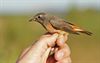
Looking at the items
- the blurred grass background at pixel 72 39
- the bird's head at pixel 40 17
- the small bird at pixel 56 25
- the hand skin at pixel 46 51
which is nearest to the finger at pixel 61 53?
the hand skin at pixel 46 51

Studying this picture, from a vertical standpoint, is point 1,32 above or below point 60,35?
below

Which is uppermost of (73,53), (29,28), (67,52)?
(67,52)

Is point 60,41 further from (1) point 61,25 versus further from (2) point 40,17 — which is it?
(2) point 40,17

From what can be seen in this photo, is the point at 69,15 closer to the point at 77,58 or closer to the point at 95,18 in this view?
the point at 95,18

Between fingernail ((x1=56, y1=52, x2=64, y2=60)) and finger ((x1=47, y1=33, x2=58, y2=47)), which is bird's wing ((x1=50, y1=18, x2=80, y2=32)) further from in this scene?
fingernail ((x1=56, y1=52, x2=64, y2=60))

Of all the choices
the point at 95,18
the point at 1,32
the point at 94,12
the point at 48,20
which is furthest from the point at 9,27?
the point at 48,20

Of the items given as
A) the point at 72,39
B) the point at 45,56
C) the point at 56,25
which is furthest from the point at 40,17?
the point at 72,39

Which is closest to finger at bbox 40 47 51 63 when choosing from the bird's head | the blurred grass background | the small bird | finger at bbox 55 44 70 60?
finger at bbox 55 44 70 60
